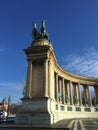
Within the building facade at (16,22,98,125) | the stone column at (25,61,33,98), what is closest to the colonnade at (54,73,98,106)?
the building facade at (16,22,98,125)

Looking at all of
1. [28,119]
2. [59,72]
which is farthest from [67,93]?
[28,119]

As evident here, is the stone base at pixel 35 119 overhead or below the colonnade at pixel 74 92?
below

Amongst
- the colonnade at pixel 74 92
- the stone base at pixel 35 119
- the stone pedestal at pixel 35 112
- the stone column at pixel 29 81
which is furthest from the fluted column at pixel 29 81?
the colonnade at pixel 74 92

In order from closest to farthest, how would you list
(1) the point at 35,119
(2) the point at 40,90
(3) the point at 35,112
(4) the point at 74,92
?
1. (1) the point at 35,119
2. (3) the point at 35,112
3. (2) the point at 40,90
4. (4) the point at 74,92

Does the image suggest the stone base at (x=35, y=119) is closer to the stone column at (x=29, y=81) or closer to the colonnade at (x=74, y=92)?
the stone column at (x=29, y=81)

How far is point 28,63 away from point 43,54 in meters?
4.39

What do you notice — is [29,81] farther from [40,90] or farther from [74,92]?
[74,92]

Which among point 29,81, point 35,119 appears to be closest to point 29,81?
point 29,81

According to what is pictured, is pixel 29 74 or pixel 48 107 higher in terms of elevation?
pixel 29 74

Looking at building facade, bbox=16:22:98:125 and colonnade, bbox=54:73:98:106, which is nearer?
building facade, bbox=16:22:98:125

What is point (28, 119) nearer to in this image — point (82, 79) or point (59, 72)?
point (59, 72)

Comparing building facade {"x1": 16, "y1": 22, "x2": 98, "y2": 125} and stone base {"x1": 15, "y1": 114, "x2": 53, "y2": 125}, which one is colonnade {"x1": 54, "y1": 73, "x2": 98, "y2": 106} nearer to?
building facade {"x1": 16, "y1": 22, "x2": 98, "y2": 125}

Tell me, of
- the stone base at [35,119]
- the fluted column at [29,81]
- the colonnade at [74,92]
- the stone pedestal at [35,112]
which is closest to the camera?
the stone base at [35,119]

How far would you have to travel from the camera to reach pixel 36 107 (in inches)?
1240
